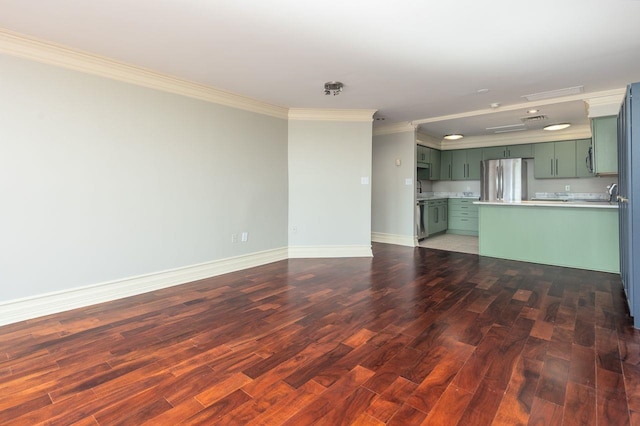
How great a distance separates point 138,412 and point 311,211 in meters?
3.82

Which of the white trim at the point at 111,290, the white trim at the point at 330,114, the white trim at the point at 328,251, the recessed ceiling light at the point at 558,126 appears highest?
the recessed ceiling light at the point at 558,126

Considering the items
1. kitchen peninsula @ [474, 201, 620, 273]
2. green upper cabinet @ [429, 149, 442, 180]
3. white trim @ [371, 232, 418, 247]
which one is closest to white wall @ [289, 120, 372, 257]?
white trim @ [371, 232, 418, 247]

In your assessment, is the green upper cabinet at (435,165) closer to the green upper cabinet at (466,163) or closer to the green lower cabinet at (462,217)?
the green upper cabinet at (466,163)

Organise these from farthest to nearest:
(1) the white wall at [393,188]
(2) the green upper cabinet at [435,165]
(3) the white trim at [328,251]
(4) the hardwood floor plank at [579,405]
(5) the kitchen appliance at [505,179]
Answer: (2) the green upper cabinet at [435,165]
(5) the kitchen appliance at [505,179]
(1) the white wall at [393,188]
(3) the white trim at [328,251]
(4) the hardwood floor plank at [579,405]

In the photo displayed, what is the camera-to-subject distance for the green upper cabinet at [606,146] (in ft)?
13.4

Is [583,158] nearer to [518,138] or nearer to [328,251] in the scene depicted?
[518,138]

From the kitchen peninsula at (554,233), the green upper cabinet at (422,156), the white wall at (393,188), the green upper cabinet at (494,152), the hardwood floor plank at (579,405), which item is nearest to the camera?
the hardwood floor plank at (579,405)

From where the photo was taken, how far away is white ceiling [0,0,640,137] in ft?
7.49

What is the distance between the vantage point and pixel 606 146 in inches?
161

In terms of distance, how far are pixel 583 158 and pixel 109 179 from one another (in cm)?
795

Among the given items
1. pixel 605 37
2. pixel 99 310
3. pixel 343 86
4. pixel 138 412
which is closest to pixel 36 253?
pixel 99 310

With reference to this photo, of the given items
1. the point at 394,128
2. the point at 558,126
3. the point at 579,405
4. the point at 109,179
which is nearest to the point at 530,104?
the point at 558,126

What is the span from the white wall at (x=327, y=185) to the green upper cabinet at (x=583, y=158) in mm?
4495

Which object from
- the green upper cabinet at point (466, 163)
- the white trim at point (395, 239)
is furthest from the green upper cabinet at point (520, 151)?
the white trim at point (395, 239)
